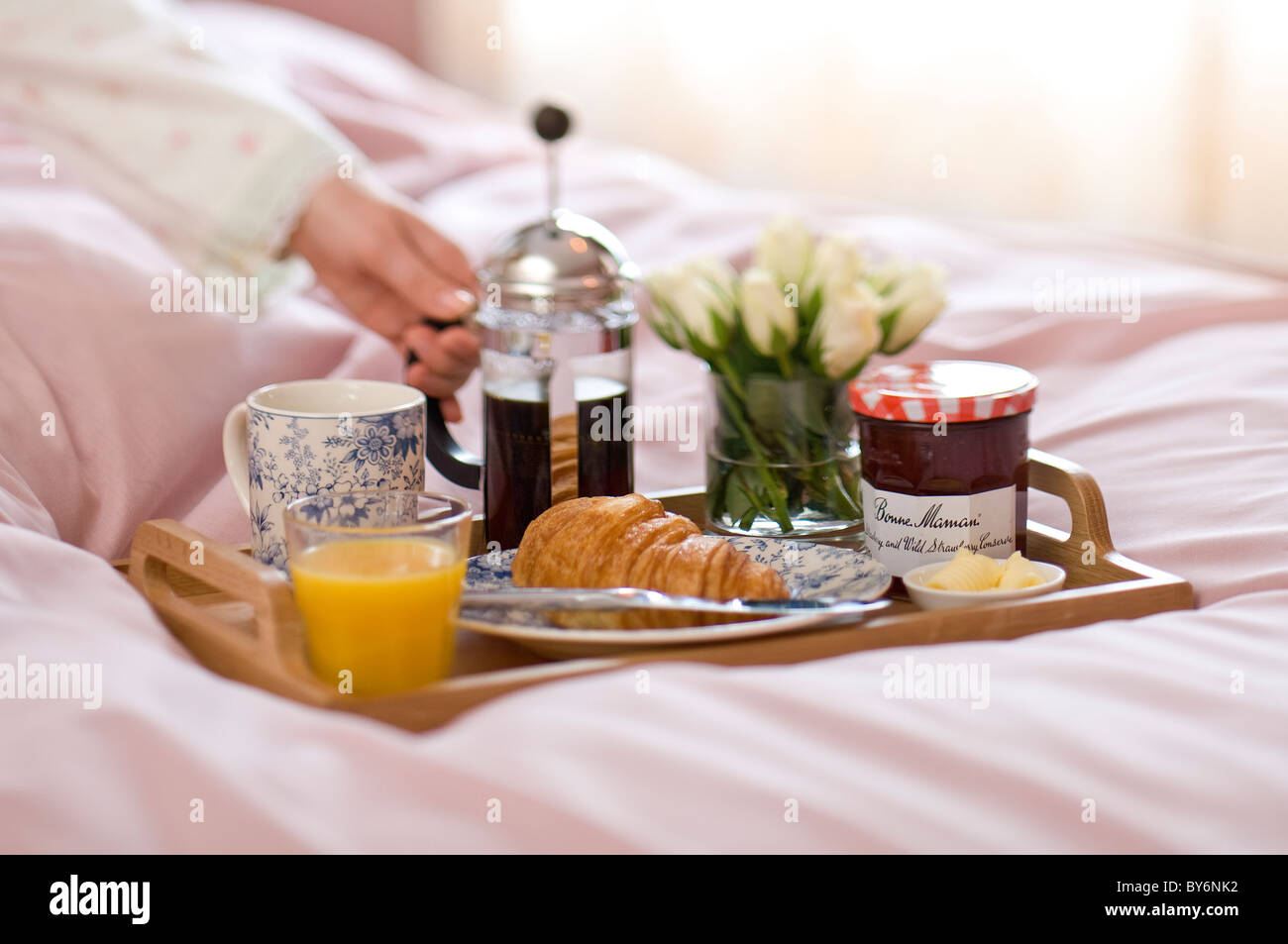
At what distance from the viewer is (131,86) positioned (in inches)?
43.0

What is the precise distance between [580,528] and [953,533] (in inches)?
8.2

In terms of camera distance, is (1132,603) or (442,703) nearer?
(442,703)

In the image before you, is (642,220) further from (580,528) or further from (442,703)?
(442,703)

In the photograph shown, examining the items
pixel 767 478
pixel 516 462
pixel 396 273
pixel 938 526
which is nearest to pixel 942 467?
pixel 938 526

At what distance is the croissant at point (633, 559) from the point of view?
2.18ft

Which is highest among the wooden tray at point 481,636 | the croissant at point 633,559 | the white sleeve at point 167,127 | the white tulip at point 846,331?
the white sleeve at point 167,127

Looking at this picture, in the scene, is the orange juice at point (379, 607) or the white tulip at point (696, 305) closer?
the orange juice at point (379, 607)

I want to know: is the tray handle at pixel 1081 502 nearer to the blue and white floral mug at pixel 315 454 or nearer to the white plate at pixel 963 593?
the white plate at pixel 963 593

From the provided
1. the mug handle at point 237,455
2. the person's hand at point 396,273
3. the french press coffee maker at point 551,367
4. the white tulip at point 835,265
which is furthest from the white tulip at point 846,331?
the mug handle at point 237,455

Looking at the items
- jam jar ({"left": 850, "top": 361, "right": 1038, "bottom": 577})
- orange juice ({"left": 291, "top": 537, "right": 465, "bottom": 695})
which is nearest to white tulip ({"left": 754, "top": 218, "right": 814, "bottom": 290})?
jam jar ({"left": 850, "top": 361, "right": 1038, "bottom": 577})

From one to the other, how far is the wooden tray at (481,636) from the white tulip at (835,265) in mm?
180

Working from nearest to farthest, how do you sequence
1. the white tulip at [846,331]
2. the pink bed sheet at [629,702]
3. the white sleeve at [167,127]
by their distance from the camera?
1. the pink bed sheet at [629,702]
2. the white tulip at [846,331]
3. the white sleeve at [167,127]

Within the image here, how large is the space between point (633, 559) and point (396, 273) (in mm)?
393

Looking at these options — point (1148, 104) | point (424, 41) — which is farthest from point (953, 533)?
point (424, 41)
